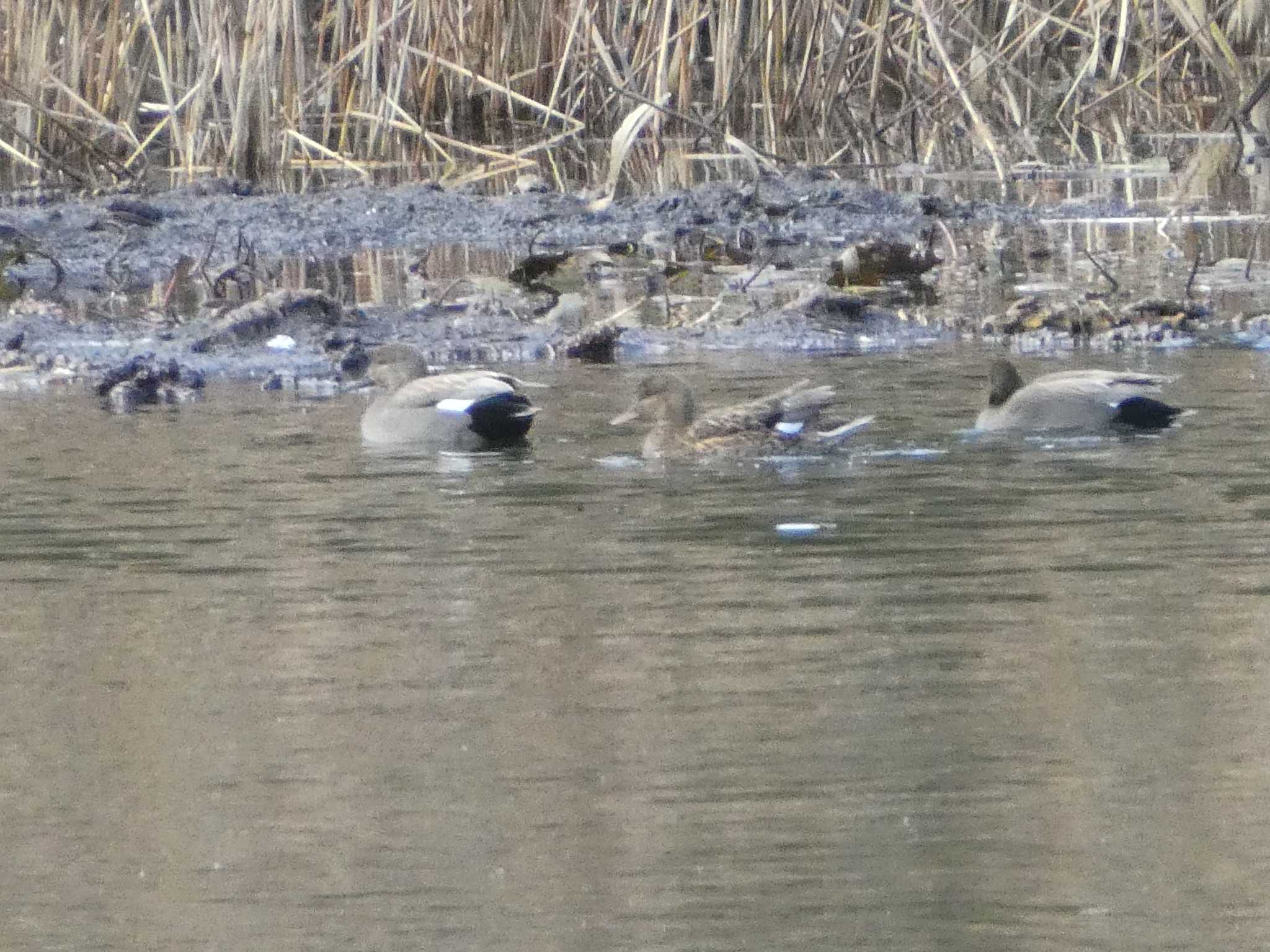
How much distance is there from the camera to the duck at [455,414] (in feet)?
28.1

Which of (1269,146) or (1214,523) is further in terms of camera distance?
(1269,146)

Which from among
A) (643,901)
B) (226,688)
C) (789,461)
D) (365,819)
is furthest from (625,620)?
(789,461)

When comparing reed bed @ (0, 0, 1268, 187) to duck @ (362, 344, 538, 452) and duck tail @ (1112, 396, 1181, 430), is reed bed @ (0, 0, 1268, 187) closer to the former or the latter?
duck @ (362, 344, 538, 452)

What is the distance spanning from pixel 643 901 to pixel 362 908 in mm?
378

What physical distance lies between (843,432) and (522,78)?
9841mm

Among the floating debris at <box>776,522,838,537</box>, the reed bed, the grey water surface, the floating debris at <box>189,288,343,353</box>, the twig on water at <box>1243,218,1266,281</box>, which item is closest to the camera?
the grey water surface

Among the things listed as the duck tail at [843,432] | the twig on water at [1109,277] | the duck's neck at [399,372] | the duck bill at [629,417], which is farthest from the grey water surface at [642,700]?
the twig on water at [1109,277]

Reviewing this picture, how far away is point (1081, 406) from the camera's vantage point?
8453mm

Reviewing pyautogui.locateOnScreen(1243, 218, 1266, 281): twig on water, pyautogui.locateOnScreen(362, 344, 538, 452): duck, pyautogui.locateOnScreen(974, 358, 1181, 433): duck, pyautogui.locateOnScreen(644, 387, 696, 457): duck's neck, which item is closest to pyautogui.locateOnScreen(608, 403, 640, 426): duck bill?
pyautogui.locateOnScreen(644, 387, 696, 457): duck's neck

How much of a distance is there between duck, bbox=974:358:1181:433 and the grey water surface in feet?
0.45

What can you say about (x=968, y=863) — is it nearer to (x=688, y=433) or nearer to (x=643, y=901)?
(x=643, y=901)

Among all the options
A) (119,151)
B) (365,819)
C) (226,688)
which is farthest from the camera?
(119,151)

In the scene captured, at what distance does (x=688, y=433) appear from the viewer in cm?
831

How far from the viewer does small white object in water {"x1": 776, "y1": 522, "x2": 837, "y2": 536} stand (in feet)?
22.3
